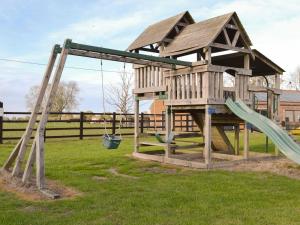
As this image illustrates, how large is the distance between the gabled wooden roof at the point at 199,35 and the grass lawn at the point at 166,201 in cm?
386

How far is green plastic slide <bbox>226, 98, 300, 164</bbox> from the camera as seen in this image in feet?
28.8

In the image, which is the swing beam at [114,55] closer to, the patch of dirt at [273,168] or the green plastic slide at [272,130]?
→ the green plastic slide at [272,130]

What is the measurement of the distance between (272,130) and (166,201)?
463cm

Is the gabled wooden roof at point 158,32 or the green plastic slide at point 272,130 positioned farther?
the gabled wooden roof at point 158,32

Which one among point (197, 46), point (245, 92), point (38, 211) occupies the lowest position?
point (38, 211)

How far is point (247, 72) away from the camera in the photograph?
11875mm

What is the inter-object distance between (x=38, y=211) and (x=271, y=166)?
7173 mm

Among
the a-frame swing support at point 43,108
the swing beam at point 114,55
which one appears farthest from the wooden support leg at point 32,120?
the swing beam at point 114,55

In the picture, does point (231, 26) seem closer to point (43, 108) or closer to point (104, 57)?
point (104, 57)

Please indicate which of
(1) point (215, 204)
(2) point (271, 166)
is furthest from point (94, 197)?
(2) point (271, 166)

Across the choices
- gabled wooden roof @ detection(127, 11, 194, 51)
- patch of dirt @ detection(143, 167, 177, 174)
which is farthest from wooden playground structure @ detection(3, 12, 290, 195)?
patch of dirt @ detection(143, 167, 177, 174)

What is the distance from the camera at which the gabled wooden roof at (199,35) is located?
36.4 feet

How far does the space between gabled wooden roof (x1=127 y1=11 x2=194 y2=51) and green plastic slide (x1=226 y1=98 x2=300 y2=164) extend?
128 inches

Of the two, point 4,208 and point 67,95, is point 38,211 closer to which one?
point 4,208
